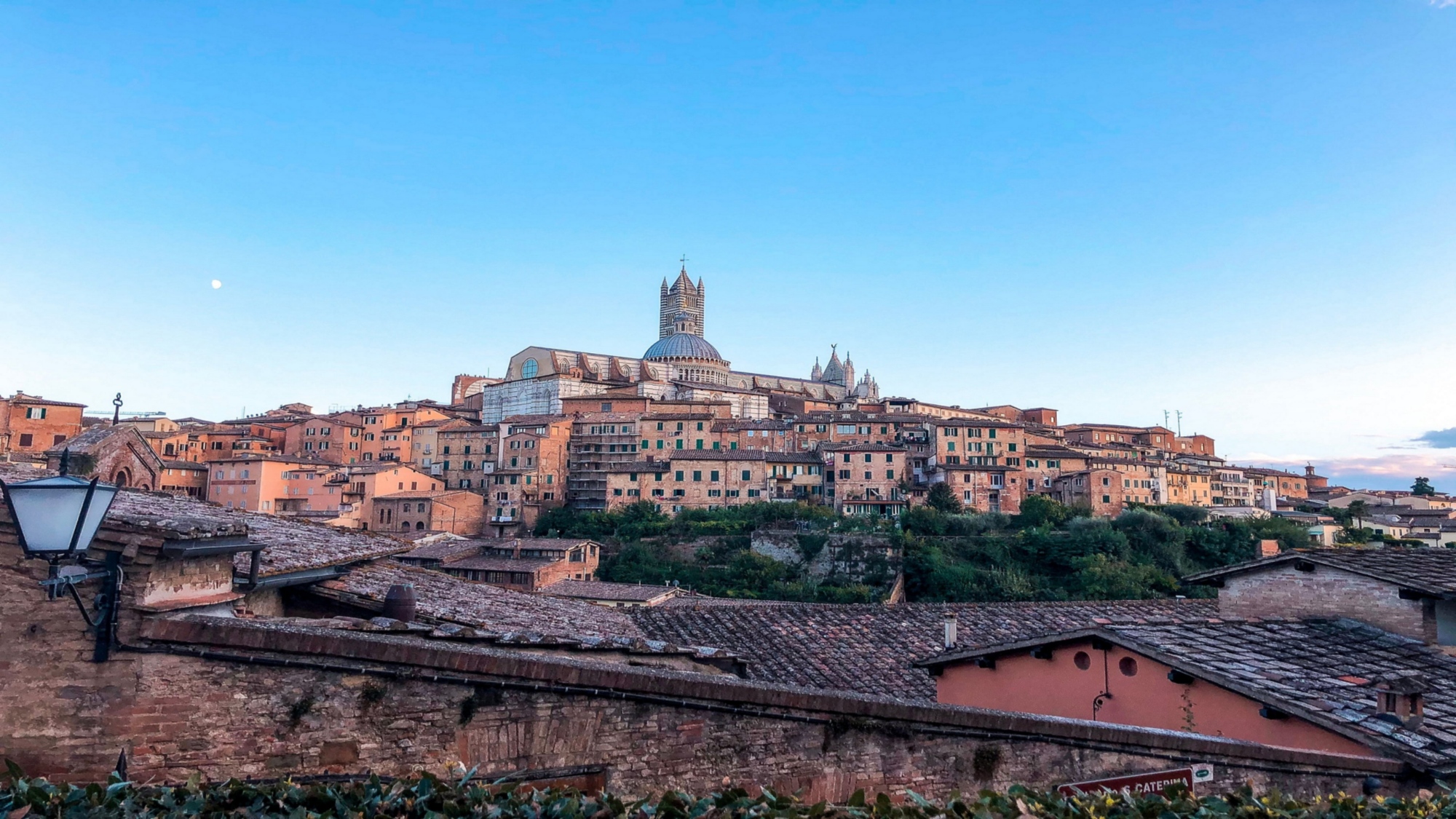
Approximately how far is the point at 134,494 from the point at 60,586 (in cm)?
471

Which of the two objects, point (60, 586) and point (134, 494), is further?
point (134, 494)

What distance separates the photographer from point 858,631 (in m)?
14.6

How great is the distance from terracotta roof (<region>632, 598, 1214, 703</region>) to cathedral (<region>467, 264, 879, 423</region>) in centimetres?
6452

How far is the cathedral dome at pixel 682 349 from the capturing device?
318 ft

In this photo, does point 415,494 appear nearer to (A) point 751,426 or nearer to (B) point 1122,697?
(A) point 751,426

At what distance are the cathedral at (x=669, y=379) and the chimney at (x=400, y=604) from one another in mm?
70588


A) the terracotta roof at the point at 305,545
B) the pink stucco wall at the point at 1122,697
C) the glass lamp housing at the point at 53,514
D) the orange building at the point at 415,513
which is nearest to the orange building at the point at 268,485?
the orange building at the point at 415,513

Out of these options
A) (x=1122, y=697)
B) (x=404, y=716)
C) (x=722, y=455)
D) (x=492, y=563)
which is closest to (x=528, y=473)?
(x=722, y=455)

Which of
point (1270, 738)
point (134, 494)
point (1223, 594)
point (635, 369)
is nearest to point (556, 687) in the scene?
point (134, 494)

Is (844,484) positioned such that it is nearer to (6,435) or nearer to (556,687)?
(6,435)

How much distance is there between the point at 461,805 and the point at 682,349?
9472 centimetres

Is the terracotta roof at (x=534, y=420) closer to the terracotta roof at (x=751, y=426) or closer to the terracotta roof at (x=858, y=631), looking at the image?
the terracotta roof at (x=751, y=426)

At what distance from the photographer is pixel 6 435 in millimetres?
49062

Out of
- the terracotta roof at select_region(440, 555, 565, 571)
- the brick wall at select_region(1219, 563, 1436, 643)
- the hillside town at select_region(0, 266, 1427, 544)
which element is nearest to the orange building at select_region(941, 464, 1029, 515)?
the hillside town at select_region(0, 266, 1427, 544)
